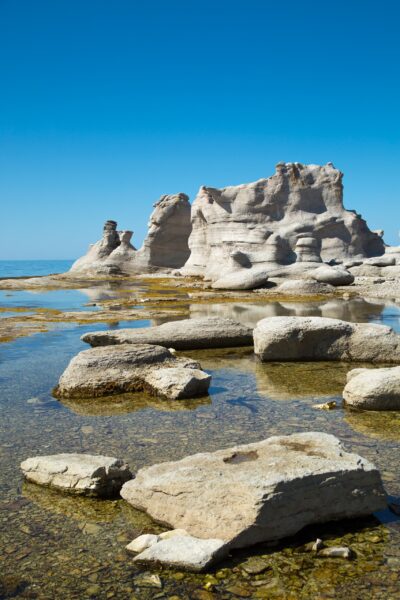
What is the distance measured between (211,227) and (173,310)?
2254cm

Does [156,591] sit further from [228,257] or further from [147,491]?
[228,257]

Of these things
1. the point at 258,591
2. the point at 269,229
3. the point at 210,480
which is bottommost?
the point at 258,591

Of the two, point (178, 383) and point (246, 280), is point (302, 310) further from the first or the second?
point (178, 383)

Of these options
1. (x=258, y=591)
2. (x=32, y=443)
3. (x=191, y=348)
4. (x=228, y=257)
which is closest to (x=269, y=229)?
(x=228, y=257)

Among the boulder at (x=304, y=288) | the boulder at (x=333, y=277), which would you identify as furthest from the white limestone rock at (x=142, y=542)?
the boulder at (x=333, y=277)

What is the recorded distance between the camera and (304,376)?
10.8 m

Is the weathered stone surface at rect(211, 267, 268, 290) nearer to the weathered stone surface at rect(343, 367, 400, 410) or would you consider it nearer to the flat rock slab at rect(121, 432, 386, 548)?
the weathered stone surface at rect(343, 367, 400, 410)

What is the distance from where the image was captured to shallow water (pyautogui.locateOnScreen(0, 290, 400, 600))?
4.21m

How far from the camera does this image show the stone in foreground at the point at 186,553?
14.2ft

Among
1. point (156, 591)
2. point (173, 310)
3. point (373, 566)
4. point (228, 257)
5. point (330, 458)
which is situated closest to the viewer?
point (156, 591)

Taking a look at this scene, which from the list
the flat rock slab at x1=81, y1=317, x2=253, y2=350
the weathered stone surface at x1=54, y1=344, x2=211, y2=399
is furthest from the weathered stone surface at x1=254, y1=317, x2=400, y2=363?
the weathered stone surface at x1=54, y1=344, x2=211, y2=399

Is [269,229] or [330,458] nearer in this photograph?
[330,458]

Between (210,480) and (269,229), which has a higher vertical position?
(269,229)

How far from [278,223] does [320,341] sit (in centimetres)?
3331
